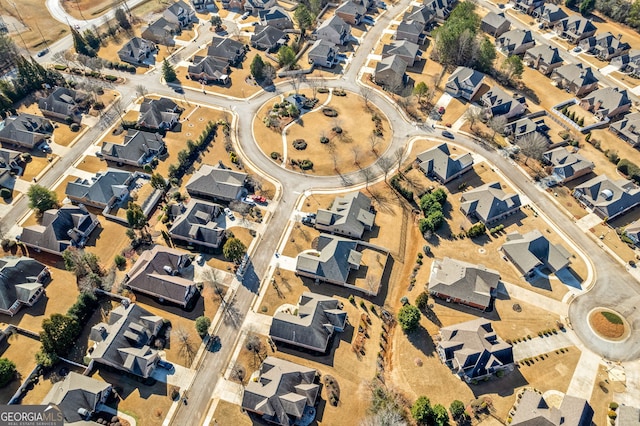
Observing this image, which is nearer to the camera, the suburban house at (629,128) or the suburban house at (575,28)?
the suburban house at (629,128)

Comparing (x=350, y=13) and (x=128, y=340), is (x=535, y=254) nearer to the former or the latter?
(x=128, y=340)

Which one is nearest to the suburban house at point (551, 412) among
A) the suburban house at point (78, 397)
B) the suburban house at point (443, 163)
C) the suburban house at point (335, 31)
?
the suburban house at point (443, 163)

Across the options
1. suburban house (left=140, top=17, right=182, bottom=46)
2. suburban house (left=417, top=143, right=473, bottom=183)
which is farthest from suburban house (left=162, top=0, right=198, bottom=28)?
suburban house (left=417, top=143, right=473, bottom=183)

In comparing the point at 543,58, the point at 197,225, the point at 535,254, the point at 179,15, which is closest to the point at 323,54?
the point at 179,15

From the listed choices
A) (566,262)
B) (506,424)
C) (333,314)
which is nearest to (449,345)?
(506,424)

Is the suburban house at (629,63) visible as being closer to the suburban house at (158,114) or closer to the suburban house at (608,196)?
the suburban house at (608,196)

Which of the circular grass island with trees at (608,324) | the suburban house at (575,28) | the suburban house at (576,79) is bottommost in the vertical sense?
the circular grass island with trees at (608,324)
